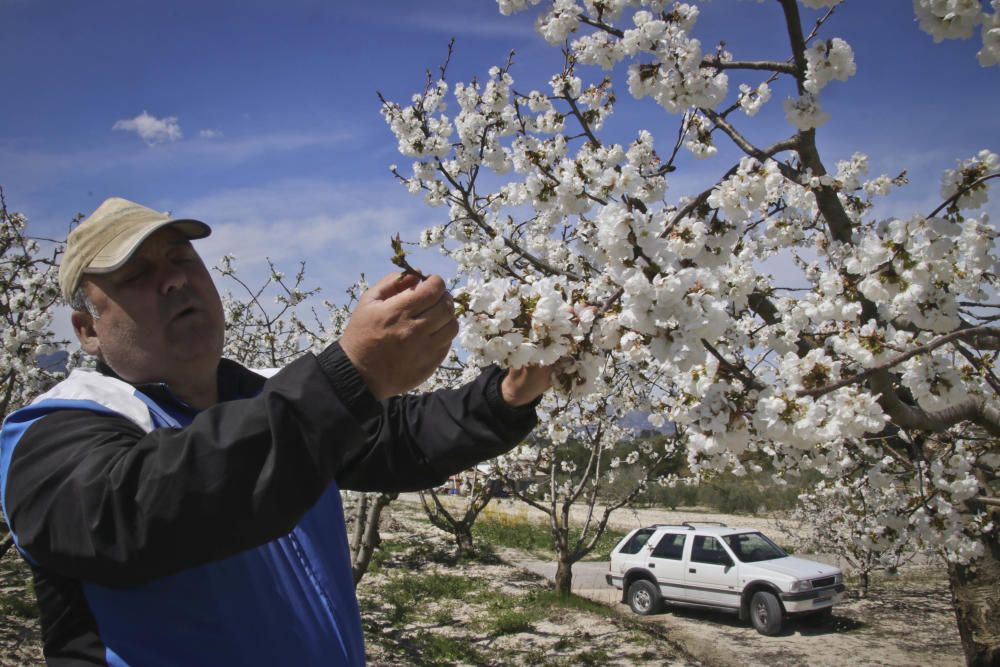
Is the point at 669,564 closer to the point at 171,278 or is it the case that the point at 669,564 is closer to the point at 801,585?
the point at 801,585

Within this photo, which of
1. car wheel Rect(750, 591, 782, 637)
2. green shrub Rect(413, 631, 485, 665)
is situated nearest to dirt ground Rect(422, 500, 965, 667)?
car wheel Rect(750, 591, 782, 637)

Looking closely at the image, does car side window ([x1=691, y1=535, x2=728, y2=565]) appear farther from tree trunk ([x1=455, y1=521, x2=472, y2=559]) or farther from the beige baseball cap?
the beige baseball cap

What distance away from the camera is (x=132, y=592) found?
3.54ft

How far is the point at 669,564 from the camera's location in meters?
10.2

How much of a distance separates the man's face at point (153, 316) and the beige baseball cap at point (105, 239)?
1.1 inches

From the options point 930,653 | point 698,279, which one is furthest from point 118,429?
point 930,653

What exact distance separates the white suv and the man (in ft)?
29.7

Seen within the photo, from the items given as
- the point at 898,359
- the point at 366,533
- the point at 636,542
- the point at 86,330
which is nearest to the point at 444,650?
the point at 366,533

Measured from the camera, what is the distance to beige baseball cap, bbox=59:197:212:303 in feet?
4.14

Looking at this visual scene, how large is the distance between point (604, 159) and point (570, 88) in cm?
91

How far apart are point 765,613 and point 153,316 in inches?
388

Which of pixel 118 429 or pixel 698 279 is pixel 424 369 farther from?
pixel 698 279

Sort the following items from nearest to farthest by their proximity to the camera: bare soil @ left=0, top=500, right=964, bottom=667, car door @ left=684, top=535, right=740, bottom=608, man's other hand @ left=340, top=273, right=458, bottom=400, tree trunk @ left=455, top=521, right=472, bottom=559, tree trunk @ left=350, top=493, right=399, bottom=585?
1. man's other hand @ left=340, top=273, right=458, bottom=400
2. tree trunk @ left=350, top=493, right=399, bottom=585
3. bare soil @ left=0, top=500, right=964, bottom=667
4. car door @ left=684, top=535, right=740, bottom=608
5. tree trunk @ left=455, top=521, right=472, bottom=559

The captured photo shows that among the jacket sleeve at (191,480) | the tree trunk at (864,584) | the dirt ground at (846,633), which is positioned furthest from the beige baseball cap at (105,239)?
the tree trunk at (864,584)
